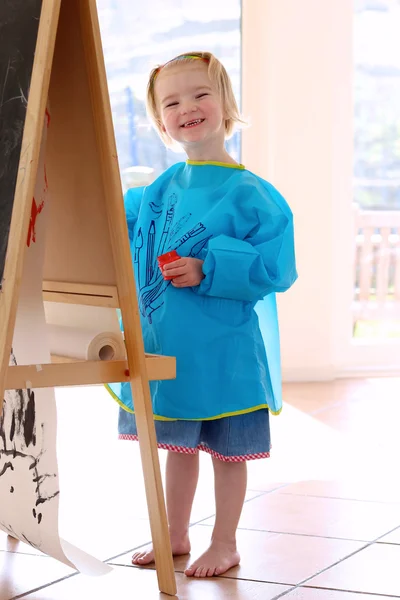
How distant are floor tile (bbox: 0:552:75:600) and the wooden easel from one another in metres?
0.23

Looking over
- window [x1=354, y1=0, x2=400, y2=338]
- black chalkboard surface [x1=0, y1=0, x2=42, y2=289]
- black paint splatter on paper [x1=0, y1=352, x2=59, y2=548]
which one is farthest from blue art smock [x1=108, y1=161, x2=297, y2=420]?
window [x1=354, y1=0, x2=400, y2=338]

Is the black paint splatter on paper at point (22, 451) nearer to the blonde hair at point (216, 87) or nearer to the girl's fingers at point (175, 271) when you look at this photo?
the girl's fingers at point (175, 271)

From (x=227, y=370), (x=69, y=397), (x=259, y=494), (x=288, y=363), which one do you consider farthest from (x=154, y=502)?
(x=288, y=363)

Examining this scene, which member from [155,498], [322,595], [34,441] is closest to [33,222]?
[34,441]

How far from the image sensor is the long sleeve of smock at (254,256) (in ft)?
5.50

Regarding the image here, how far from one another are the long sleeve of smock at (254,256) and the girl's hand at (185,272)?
0.06ft

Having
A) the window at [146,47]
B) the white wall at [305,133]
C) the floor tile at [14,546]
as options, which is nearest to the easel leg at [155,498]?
the floor tile at [14,546]

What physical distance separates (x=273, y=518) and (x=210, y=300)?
23.4 inches

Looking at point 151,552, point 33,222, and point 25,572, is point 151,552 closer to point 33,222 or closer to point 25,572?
point 25,572


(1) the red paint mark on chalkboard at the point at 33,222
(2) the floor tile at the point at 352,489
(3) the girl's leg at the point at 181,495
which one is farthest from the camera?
(2) the floor tile at the point at 352,489

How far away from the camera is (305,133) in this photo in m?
3.94

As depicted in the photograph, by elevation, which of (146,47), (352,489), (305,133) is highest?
(146,47)

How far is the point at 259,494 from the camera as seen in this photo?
2.27 m

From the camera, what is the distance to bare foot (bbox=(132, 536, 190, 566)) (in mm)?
1741
